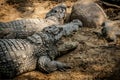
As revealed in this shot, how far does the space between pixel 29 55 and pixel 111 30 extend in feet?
6.51

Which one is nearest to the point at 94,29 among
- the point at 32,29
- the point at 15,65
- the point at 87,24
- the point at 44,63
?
the point at 87,24

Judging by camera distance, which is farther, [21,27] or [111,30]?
[21,27]

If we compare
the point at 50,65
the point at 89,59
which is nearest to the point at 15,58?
the point at 50,65

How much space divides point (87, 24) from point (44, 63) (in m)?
1.92

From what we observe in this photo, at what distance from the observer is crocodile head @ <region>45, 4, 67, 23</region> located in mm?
6766

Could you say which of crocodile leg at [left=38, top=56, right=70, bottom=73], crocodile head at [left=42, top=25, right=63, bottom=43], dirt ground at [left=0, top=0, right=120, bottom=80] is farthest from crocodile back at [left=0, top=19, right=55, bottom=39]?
crocodile leg at [left=38, top=56, right=70, bottom=73]

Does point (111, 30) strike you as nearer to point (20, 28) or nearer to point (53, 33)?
point (53, 33)

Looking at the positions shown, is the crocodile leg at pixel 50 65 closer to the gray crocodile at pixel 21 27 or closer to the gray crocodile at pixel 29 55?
the gray crocodile at pixel 29 55

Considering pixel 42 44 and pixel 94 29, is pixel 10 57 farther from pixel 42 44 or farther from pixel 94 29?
pixel 94 29

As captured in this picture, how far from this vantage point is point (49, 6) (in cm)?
757

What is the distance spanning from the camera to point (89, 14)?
21.0 feet

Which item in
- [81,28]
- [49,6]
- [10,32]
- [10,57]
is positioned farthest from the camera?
[49,6]

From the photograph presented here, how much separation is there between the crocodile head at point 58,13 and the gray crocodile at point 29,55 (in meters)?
1.39

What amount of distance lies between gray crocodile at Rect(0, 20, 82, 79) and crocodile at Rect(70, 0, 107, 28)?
1256mm
